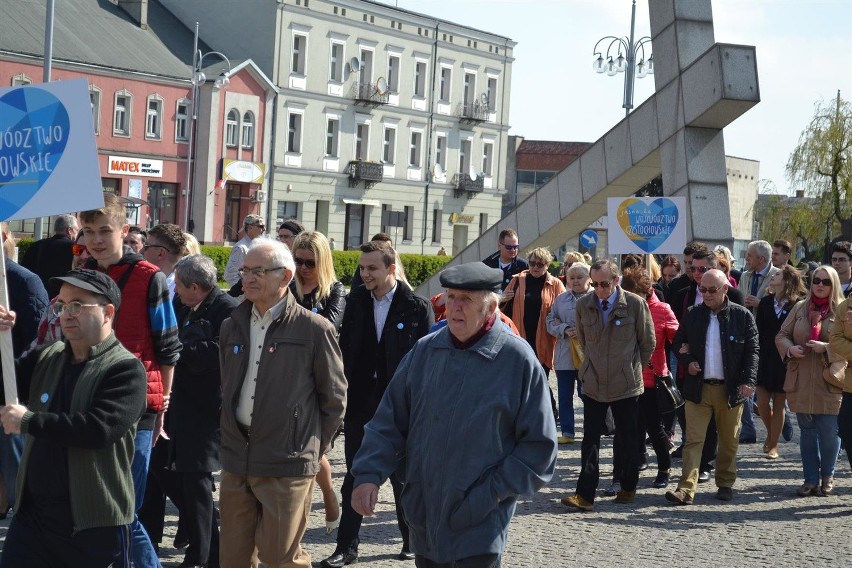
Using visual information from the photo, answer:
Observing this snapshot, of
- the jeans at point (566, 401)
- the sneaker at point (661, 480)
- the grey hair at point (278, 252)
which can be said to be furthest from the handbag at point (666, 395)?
the grey hair at point (278, 252)

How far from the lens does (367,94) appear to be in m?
67.8

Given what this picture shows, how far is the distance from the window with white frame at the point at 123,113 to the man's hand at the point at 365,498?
172 feet

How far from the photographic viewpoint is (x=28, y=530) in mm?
5141

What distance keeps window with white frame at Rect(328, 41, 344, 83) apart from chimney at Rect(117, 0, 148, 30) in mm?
10014

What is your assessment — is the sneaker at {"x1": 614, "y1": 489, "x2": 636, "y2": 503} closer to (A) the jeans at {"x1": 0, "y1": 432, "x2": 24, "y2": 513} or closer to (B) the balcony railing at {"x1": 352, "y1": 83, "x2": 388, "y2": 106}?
(A) the jeans at {"x1": 0, "y1": 432, "x2": 24, "y2": 513}

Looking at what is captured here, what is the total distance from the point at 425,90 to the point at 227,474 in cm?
6607

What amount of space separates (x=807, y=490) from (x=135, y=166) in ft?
158

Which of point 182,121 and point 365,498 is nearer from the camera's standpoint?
point 365,498

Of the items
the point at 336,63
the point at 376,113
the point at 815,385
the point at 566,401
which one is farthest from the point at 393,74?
Answer: the point at 815,385

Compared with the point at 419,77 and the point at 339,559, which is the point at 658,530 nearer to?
the point at 339,559

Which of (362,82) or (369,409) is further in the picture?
(362,82)

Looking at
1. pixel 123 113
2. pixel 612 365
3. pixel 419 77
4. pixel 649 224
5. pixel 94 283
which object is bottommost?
pixel 612 365

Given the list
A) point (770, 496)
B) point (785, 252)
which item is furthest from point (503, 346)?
point (785, 252)

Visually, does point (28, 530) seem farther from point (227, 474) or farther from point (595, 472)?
point (595, 472)
